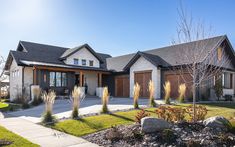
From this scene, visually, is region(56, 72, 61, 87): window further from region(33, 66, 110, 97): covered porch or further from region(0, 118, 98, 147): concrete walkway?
region(0, 118, 98, 147): concrete walkway

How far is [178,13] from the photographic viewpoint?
9.05 meters

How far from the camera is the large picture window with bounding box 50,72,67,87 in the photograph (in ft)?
73.0

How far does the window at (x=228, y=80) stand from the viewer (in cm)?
2218

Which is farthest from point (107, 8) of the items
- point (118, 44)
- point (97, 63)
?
point (97, 63)

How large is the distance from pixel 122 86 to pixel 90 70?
13.4ft

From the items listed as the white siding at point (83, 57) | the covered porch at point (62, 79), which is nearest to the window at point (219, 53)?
the covered porch at point (62, 79)

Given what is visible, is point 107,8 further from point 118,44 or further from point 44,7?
point 118,44

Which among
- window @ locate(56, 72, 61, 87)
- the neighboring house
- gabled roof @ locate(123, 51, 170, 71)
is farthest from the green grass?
gabled roof @ locate(123, 51, 170, 71)

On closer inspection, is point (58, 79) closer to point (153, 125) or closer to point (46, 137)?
point (46, 137)

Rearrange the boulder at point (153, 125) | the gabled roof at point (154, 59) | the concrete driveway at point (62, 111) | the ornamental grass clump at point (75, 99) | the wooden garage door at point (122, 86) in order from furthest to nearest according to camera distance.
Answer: the wooden garage door at point (122, 86), the gabled roof at point (154, 59), the concrete driveway at point (62, 111), the ornamental grass clump at point (75, 99), the boulder at point (153, 125)

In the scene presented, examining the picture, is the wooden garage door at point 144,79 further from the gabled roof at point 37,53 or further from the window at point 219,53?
the gabled roof at point 37,53

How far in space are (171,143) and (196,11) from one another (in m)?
6.19

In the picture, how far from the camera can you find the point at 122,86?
2503cm

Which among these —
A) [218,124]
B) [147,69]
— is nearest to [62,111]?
[218,124]
